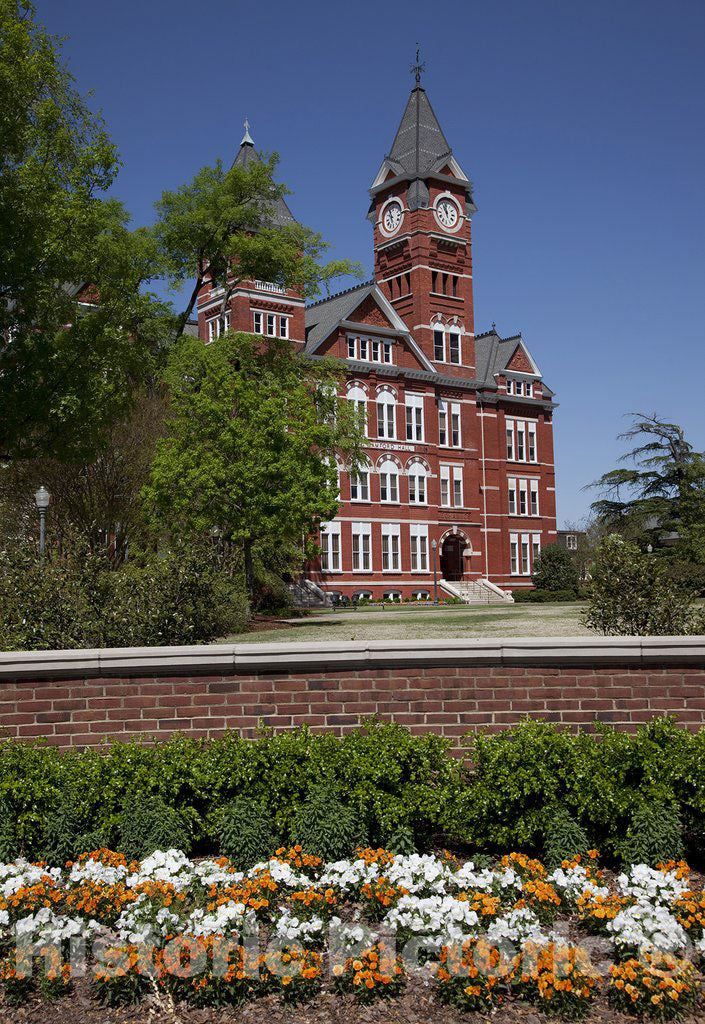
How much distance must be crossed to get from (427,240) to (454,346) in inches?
259

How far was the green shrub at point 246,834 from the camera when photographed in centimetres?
683

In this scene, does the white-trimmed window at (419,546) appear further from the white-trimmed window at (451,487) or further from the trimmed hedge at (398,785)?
the trimmed hedge at (398,785)

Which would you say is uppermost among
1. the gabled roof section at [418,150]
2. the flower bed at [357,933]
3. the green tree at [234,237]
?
the gabled roof section at [418,150]

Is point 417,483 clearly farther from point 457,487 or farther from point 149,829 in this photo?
point 149,829

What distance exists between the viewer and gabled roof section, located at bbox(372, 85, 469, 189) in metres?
56.6

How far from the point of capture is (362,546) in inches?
2034

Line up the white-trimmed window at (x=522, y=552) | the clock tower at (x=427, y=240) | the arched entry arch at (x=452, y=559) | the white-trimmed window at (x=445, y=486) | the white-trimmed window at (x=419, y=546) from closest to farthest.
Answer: the white-trimmed window at (x=419, y=546) → the clock tower at (x=427, y=240) → the white-trimmed window at (x=445, y=486) → the arched entry arch at (x=452, y=559) → the white-trimmed window at (x=522, y=552)

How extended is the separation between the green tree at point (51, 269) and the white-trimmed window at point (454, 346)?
3900 cm

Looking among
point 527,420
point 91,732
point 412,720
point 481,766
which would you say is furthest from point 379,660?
point 527,420

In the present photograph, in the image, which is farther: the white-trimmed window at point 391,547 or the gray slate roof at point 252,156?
the white-trimmed window at point 391,547

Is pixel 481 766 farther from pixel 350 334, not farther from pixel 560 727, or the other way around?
pixel 350 334

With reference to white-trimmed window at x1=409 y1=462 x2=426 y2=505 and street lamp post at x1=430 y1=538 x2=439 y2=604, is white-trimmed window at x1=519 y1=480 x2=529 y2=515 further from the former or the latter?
white-trimmed window at x1=409 y1=462 x2=426 y2=505

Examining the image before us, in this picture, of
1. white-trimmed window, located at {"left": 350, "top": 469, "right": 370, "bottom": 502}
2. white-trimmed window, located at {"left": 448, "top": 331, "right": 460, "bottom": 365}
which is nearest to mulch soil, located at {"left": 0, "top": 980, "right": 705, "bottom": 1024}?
white-trimmed window, located at {"left": 350, "top": 469, "right": 370, "bottom": 502}

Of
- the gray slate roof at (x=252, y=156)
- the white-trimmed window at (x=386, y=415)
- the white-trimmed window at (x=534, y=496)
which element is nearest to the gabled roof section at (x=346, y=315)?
the white-trimmed window at (x=386, y=415)
